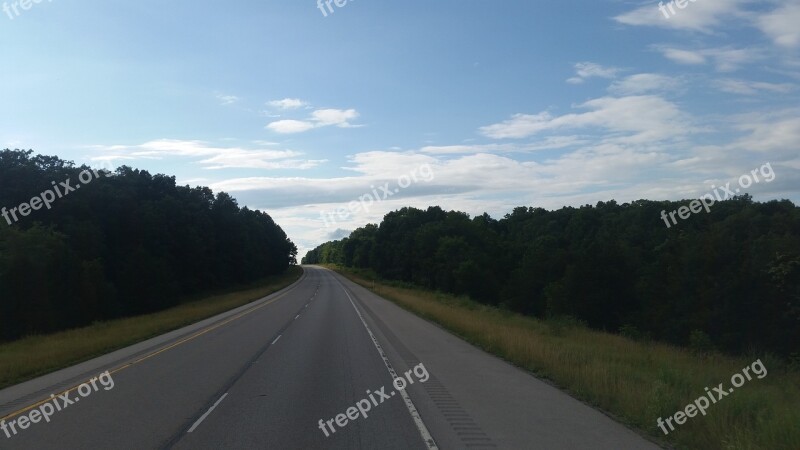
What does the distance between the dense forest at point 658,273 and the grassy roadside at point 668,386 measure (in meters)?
5.83

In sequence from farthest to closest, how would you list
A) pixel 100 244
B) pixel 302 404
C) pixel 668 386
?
pixel 100 244 < pixel 302 404 < pixel 668 386

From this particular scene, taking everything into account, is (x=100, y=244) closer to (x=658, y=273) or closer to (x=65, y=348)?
(x=65, y=348)

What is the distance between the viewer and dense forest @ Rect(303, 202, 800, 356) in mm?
46062

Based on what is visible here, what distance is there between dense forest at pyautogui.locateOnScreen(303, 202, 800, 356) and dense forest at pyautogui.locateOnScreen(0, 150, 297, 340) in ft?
115

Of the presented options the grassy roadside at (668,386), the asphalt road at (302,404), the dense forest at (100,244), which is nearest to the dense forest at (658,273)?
the grassy roadside at (668,386)

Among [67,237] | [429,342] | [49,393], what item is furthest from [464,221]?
[49,393]

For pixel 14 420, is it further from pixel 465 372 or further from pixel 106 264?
pixel 106 264

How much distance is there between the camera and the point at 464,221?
12912 cm

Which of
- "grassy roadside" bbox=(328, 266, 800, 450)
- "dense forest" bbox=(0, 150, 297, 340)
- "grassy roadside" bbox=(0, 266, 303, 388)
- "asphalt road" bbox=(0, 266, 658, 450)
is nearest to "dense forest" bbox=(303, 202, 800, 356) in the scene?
"grassy roadside" bbox=(328, 266, 800, 450)

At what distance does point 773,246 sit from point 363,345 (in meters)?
35.6

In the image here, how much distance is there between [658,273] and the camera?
65312mm

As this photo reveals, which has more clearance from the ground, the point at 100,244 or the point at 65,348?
the point at 100,244

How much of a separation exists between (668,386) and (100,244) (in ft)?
215

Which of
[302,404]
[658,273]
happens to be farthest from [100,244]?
[302,404]
